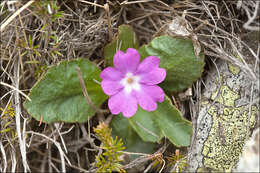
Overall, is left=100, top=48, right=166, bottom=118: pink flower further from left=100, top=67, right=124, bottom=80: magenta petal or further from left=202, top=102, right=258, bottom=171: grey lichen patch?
left=202, top=102, right=258, bottom=171: grey lichen patch

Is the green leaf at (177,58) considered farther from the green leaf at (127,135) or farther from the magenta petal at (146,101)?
the green leaf at (127,135)

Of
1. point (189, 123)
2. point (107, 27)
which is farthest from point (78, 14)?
point (189, 123)

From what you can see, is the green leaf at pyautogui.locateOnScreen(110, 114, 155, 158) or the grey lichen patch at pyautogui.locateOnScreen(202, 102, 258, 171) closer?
the grey lichen patch at pyautogui.locateOnScreen(202, 102, 258, 171)

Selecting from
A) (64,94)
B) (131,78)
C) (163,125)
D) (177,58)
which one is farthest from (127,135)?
(177,58)

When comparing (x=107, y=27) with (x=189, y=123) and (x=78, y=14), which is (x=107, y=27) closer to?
(x=78, y=14)

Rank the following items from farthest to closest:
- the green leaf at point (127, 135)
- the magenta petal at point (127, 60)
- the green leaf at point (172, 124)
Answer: the green leaf at point (127, 135) → the green leaf at point (172, 124) → the magenta petal at point (127, 60)

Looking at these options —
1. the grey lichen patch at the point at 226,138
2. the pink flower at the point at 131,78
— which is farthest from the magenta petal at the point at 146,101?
the grey lichen patch at the point at 226,138

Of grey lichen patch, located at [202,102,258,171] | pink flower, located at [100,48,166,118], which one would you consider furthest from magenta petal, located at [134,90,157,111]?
grey lichen patch, located at [202,102,258,171]
